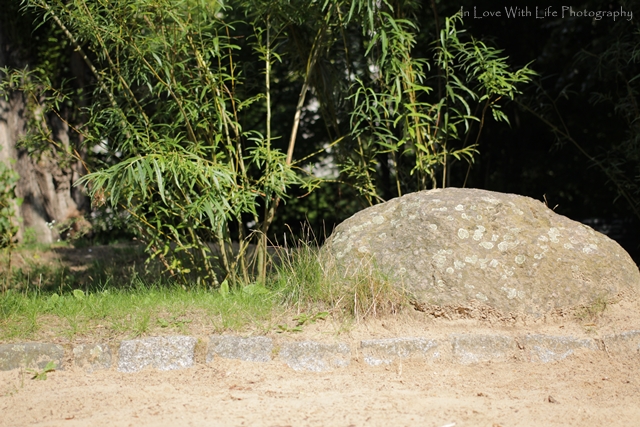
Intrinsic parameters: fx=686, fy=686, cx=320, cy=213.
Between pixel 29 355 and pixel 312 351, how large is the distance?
1.49 m

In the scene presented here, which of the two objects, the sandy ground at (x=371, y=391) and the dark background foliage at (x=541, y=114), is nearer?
the sandy ground at (x=371, y=391)

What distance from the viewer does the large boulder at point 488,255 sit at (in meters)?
3.88

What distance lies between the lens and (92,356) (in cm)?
366

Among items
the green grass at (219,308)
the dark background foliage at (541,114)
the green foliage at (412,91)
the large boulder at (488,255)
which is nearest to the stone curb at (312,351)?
the green grass at (219,308)

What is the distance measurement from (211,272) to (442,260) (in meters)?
1.64

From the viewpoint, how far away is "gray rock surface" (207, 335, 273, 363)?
365cm

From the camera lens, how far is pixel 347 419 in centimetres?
296

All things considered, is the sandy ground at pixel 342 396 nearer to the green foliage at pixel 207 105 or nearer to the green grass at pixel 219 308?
the green grass at pixel 219 308

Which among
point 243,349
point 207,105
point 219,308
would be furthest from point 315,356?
point 207,105

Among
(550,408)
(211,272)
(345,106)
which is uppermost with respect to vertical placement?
(345,106)

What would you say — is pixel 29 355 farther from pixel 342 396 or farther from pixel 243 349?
Result: pixel 342 396

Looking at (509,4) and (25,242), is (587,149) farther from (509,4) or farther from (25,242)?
(25,242)

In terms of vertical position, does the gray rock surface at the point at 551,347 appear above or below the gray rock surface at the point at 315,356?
below

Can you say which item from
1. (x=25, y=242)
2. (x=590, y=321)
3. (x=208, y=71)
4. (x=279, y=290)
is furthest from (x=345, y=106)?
(x=25, y=242)
